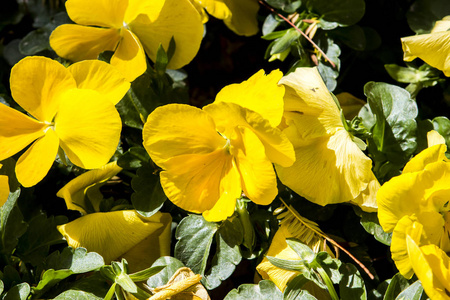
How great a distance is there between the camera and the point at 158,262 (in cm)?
84

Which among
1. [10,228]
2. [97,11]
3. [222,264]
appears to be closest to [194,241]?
[222,264]

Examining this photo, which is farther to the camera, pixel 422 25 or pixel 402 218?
pixel 422 25

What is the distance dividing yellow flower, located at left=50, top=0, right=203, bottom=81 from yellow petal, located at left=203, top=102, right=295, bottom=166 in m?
0.20

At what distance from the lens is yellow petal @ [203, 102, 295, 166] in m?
0.67

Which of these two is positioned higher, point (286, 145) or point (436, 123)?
point (286, 145)

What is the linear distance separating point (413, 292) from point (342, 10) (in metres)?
0.51

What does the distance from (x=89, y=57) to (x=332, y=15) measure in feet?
1.43

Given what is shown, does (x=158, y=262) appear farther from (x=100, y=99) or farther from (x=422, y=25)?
(x=422, y=25)

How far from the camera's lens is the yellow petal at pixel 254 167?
2.25 feet

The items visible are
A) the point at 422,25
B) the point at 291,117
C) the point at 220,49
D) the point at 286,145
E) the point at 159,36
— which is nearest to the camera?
the point at 286,145

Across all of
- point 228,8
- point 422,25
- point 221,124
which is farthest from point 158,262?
point 422,25

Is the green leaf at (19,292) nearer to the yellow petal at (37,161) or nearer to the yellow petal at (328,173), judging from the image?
the yellow petal at (37,161)

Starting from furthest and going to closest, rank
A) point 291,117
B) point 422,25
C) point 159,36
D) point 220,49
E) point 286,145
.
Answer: point 220,49 < point 422,25 < point 159,36 < point 291,117 < point 286,145

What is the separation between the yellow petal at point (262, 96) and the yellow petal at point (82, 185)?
0.25m
